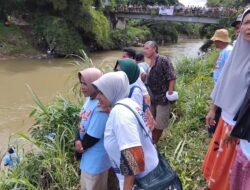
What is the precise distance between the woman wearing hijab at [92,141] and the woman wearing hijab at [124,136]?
0.39m

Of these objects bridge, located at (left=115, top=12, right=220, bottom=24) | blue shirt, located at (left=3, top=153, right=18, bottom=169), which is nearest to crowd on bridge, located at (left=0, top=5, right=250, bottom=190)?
blue shirt, located at (left=3, top=153, right=18, bottom=169)

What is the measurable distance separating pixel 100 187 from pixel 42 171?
3.38ft

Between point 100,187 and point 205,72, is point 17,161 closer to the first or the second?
point 100,187

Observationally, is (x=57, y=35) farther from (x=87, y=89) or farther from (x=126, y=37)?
(x=87, y=89)

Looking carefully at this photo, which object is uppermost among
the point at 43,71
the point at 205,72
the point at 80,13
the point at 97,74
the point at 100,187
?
the point at 97,74

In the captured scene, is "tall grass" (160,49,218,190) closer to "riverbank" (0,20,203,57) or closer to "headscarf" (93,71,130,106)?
"headscarf" (93,71,130,106)

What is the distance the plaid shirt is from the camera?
4.16m

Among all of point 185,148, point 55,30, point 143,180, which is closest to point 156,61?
point 185,148

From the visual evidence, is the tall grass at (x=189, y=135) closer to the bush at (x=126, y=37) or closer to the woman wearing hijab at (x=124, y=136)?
the woman wearing hijab at (x=124, y=136)

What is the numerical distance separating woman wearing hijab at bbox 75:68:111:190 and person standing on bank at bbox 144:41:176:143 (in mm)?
1548

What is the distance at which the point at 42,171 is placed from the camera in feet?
11.5

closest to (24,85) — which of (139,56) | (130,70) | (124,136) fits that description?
(139,56)

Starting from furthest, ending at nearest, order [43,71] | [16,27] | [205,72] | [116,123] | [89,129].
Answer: [16,27] < [43,71] < [205,72] < [89,129] < [116,123]

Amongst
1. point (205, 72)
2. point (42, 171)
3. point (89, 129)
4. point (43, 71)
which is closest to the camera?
point (89, 129)
